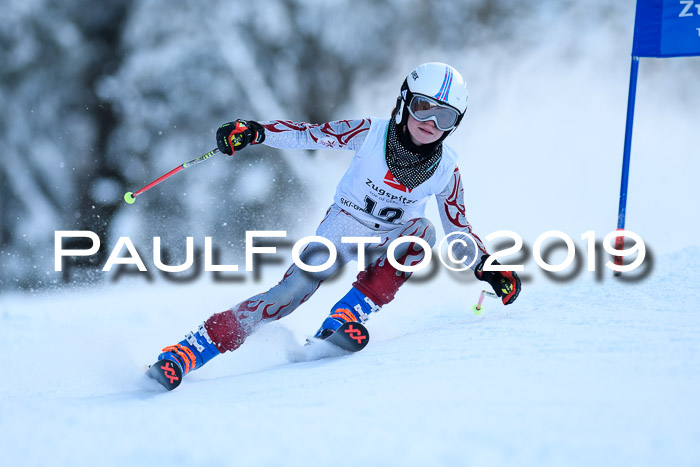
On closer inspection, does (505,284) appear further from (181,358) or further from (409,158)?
(181,358)

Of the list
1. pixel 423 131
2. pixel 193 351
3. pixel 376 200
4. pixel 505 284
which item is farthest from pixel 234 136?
pixel 505 284

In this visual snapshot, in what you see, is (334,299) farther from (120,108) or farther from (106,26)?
(106,26)

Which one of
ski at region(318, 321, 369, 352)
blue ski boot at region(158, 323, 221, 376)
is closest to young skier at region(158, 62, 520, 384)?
blue ski boot at region(158, 323, 221, 376)

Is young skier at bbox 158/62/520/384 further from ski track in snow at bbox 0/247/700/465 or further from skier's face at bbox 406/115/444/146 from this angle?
ski track in snow at bbox 0/247/700/465

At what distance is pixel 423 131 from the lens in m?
2.79

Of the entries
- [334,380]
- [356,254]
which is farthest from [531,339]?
[356,254]

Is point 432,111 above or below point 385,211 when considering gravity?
above

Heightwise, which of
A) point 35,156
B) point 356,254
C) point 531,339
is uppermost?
point 35,156

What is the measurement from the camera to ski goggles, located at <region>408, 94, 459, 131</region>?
9.07ft

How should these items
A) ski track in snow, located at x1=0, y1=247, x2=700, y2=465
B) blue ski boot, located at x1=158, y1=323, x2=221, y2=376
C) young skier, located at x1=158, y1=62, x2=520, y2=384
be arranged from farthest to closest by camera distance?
young skier, located at x1=158, y1=62, x2=520, y2=384 → blue ski boot, located at x1=158, y1=323, x2=221, y2=376 → ski track in snow, located at x1=0, y1=247, x2=700, y2=465

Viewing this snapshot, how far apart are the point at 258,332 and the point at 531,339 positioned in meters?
1.22

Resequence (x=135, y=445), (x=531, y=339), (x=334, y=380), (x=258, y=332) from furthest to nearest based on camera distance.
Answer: (x=258, y=332)
(x=531, y=339)
(x=334, y=380)
(x=135, y=445)

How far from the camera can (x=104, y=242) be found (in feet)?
25.6

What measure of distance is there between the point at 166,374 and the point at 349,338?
2.43 feet
